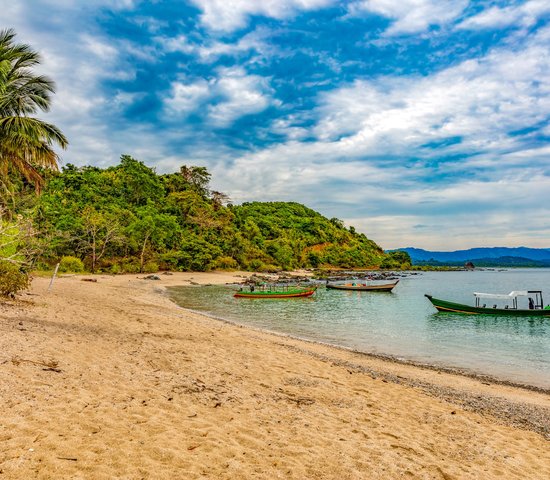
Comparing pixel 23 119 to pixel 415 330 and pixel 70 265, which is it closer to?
pixel 415 330

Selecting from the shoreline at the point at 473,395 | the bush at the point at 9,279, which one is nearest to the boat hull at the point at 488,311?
the shoreline at the point at 473,395

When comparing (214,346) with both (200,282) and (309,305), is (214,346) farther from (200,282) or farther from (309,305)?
(200,282)

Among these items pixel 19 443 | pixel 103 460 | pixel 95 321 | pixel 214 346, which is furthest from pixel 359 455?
pixel 95 321

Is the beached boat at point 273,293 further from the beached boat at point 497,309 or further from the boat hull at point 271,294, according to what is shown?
the beached boat at point 497,309

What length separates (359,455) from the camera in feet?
18.7

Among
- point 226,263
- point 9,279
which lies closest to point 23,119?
point 9,279

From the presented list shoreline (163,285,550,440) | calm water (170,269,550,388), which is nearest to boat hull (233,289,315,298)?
calm water (170,269,550,388)

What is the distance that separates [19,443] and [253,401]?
13.7 ft

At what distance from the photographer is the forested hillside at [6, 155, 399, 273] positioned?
49.7 m

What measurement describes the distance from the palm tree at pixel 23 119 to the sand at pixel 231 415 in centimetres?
827

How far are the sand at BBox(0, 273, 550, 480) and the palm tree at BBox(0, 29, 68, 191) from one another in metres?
8.27

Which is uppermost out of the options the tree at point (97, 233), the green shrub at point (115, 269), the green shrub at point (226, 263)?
the tree at point (97, 233)

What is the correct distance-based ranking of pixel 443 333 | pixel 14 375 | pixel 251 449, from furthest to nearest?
pixel 443 333
pixel 14 375
pixel 251 449

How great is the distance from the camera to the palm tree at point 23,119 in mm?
16266
